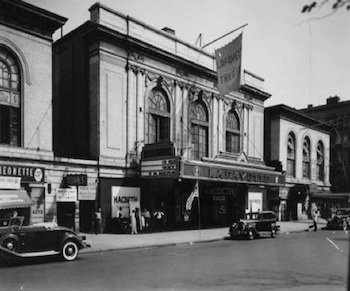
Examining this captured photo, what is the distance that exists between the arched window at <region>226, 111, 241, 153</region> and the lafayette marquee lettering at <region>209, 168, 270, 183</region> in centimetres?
392

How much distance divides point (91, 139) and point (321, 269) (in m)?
16.1

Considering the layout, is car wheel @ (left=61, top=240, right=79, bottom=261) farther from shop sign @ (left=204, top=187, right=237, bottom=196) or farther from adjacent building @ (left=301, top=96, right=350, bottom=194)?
adjacent building @ (left=301, top=96, right=350, bottom=194)

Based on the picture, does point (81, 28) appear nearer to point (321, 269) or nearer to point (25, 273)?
point (25, 273)

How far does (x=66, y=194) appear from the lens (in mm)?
21000

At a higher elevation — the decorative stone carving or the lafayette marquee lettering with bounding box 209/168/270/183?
the decorative stone carving

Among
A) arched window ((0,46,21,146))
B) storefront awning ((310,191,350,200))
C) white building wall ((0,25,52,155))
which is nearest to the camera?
arched window ((0,46,21,146))

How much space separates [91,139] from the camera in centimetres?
2388

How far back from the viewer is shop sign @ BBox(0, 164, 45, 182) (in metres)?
18.7

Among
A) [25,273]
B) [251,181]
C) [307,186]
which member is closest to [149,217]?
[251,181]

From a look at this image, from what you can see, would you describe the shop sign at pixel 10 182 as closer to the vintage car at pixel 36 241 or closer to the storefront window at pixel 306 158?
the vintage car at pixel 36 241

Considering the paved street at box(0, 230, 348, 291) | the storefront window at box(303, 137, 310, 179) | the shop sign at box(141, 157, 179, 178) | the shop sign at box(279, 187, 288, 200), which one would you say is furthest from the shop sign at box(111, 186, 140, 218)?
the storefront window at box(303, 137, 310, 179)

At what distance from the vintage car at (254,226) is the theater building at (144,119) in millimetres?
4081

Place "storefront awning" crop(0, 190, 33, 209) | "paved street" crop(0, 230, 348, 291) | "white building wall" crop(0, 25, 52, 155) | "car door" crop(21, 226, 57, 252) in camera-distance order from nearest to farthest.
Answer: "paved street" crop(0, 230, 348, 291)
"car door" crop(21, 226, 57, 252)
"storefront awning" crop(0, 190, 33, 209)
"white building wall" crop(0, 25, 52, 155)

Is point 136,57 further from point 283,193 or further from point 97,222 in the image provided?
point 283,193
